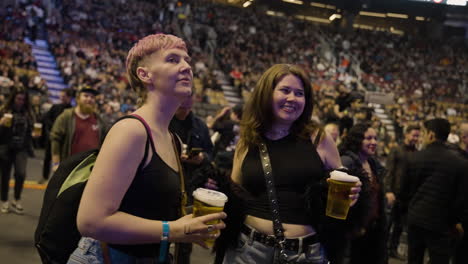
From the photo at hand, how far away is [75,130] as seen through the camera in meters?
4.66

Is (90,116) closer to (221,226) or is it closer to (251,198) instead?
(251,198)

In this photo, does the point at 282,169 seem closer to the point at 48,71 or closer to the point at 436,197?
the point at 436,197

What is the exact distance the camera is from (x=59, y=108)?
6539mm

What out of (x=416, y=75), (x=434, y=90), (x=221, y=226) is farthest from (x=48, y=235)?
(x=416, y=75)

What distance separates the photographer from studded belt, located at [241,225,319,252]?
6.37ft

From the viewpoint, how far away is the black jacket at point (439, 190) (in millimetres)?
3484

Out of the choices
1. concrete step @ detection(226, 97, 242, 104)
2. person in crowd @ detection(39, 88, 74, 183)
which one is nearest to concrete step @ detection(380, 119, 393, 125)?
concrete step @ detection(226, 97, 242, 104)

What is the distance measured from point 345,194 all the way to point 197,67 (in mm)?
16650

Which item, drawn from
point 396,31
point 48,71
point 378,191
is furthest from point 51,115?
point 396,31

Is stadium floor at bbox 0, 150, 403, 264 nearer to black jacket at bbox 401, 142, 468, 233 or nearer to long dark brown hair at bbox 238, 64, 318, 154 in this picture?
long dark brown hair at bbox 238, 64, 318, 154

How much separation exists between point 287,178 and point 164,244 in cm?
80

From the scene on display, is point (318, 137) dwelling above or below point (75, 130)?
above

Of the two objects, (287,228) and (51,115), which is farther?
(51,115)

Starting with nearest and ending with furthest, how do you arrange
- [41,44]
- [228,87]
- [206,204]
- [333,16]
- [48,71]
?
1. [206,204]
2. [48,71]
3. [41,44]
4. [228,87]
5. [333,16]
